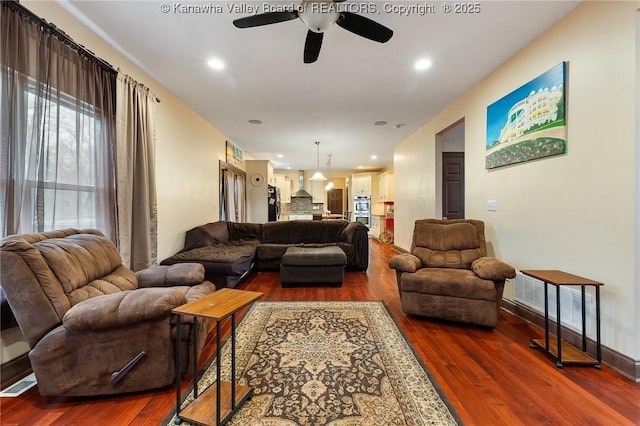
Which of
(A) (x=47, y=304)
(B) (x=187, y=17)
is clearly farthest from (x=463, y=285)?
(B) (x=187, y=17)

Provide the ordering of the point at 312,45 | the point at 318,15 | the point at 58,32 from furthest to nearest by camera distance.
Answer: the point at 312,45 → the point at 58,32 → the point at 318,15

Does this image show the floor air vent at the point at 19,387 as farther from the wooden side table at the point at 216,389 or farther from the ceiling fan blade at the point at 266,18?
the ceiling fan blade at the point at 266,18

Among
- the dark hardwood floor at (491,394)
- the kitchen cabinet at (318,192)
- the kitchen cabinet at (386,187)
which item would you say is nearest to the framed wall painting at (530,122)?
the dark hardwood floor at (491,394)

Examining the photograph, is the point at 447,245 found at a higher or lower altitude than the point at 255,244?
higher

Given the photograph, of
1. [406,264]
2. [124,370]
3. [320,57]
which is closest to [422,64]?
[320,57]

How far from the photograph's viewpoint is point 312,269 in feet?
12.6

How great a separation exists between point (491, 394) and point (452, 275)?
1.13m

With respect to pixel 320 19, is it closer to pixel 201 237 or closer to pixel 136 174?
pixel 136 174

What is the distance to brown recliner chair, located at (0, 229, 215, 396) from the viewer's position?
148 cm

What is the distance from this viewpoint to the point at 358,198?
33.0 ft

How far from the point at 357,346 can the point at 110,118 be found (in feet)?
10.2

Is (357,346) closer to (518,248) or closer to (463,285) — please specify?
(463,285)

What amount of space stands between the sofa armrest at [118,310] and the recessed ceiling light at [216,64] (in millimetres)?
2476

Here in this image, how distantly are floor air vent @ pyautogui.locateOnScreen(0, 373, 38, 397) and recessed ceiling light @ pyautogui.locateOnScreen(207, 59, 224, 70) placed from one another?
10.1ft
